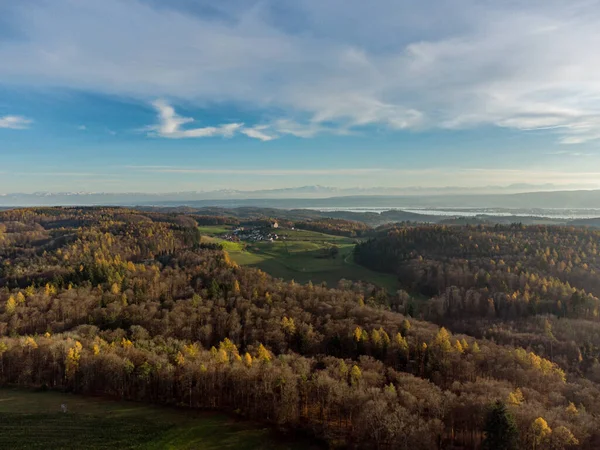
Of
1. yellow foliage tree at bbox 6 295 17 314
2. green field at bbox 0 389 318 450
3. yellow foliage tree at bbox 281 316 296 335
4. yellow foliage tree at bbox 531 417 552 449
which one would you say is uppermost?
yellow foliage tree at bbox 531 417 552 449

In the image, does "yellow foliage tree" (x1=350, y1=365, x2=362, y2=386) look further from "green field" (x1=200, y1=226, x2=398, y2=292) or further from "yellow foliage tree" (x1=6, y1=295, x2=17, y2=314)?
"green field" (x1=200, y1=226, x2=398, y2=292)

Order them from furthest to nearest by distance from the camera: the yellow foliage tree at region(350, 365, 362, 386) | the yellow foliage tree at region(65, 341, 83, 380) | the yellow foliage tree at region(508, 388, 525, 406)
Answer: the yellow foliage tree at region(65, 341, 83, 380)
the yellow foliage tree at region(350, 365, 362, 386)
the yellow foliage tree at region(508, 388, 525, 406)

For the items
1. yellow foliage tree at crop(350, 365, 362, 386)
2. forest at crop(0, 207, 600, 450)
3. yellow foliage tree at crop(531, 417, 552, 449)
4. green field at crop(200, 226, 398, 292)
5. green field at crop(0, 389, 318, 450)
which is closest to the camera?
yellow foliage tree at crop(531, 417, 552, 449)

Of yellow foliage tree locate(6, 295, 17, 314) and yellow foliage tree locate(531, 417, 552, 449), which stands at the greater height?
yellow foliage tree locate(531, 417, 552, 449)

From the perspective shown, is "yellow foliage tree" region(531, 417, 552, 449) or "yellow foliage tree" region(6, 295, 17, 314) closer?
"yellow foliage tree" region(531, 417, 552, 449)

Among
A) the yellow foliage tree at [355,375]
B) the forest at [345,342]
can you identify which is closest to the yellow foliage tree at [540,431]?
the forest at [345,342]

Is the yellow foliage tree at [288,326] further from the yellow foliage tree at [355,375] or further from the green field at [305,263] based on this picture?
the green field at [305,263]

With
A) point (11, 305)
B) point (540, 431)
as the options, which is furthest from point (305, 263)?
point (540, 431)

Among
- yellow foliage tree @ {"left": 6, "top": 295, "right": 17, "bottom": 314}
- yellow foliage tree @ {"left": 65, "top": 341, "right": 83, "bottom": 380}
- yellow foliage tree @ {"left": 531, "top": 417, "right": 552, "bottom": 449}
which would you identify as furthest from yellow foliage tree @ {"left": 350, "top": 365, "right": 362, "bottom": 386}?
yellow foliage tree @ {"left": 6, "top": 295, "right": 17, "bottom": 314}
